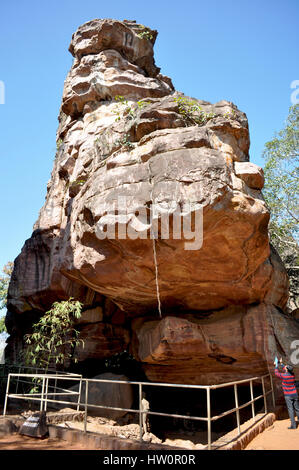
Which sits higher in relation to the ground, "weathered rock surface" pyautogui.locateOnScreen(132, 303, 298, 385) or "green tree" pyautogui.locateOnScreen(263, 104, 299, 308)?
"green tree" pyautogui.locateOnScreen(263, 104, 299, 308)

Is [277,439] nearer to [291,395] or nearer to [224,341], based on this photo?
[291,395]

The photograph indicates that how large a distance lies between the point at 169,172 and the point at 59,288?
6757 mm

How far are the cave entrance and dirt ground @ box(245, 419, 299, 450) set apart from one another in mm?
4427

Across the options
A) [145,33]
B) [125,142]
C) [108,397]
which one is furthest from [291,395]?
[145,33]

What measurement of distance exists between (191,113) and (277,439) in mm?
7888

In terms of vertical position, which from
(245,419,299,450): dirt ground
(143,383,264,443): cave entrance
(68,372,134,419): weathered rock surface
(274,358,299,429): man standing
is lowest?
(143,383,264,443): cave entrance

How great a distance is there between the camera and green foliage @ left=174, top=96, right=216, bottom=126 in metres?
9.11

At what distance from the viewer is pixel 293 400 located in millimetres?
6664

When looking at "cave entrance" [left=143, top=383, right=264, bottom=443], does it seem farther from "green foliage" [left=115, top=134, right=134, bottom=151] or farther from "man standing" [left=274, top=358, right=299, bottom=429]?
"green foliage" [left=115, top=134, right=134, bottom=151]

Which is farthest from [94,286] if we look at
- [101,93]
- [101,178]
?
[101,93]

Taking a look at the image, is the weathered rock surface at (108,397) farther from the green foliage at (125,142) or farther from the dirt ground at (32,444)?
the green foliage at (125,142)

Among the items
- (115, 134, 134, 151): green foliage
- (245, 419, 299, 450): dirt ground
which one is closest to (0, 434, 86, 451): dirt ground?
(245, 419, 299, 450): dirt ground

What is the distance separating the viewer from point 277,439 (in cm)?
582

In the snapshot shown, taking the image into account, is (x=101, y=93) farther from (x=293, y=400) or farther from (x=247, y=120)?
(x=293, y=400)
